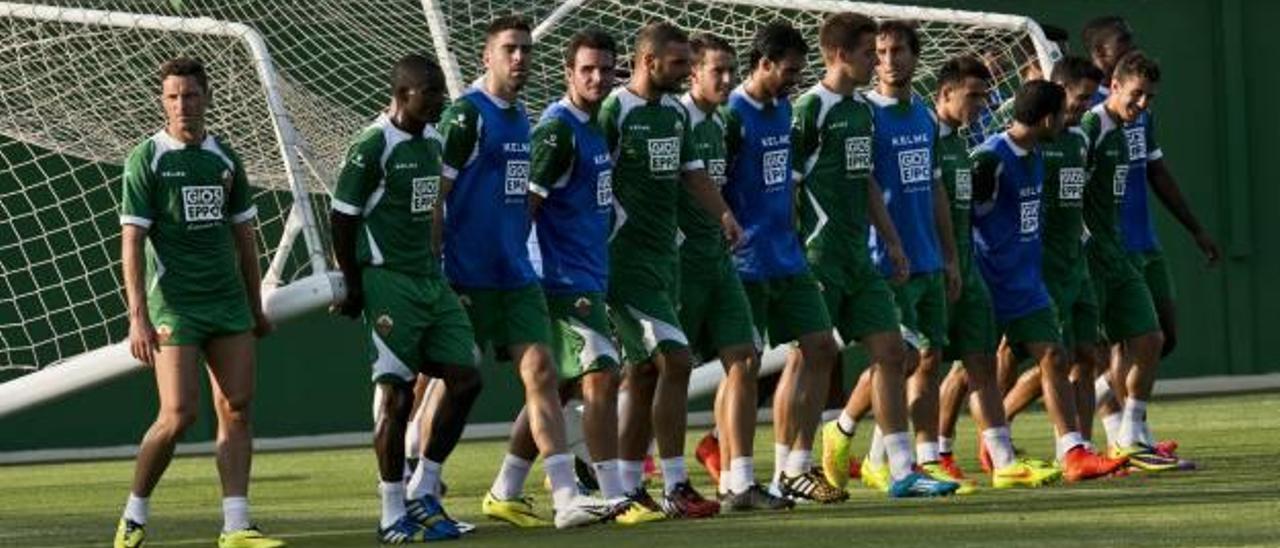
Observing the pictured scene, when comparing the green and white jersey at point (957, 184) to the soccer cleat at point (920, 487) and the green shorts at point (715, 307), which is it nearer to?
the soccer cleat at point (920, 487)

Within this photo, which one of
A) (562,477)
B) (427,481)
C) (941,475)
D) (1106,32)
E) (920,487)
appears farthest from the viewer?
(1106,32)

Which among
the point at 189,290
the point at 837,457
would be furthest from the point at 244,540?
the point at 837,457

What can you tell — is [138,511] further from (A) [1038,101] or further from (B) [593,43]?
(A) [1038,101]

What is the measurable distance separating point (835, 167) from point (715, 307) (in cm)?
101

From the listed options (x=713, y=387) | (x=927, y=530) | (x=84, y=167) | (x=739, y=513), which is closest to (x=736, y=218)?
Answer: (x=739, y=513)

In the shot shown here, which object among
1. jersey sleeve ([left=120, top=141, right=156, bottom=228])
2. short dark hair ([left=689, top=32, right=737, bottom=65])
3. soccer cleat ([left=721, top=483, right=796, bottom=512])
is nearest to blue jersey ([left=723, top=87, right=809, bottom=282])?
short dark hair ([left=689, top=32, right=737, bottom=65])

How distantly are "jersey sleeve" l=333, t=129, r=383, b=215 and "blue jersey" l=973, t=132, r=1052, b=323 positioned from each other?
145 inches

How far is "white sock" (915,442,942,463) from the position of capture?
13648 millimetres

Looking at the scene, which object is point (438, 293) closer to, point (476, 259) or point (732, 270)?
point (476, 259)

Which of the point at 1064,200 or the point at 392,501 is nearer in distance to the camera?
the point at 392,501

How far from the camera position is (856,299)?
43.7 ft

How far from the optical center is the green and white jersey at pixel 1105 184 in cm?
1494

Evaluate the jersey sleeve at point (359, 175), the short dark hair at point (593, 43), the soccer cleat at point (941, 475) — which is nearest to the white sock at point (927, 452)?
the soccer cleat at point (941, 475)

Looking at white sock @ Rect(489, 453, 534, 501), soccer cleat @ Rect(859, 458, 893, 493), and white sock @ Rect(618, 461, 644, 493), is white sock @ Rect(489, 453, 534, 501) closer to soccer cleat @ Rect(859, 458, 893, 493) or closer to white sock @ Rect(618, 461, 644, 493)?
white sock @ Rect(618, 461, 644, 493)
